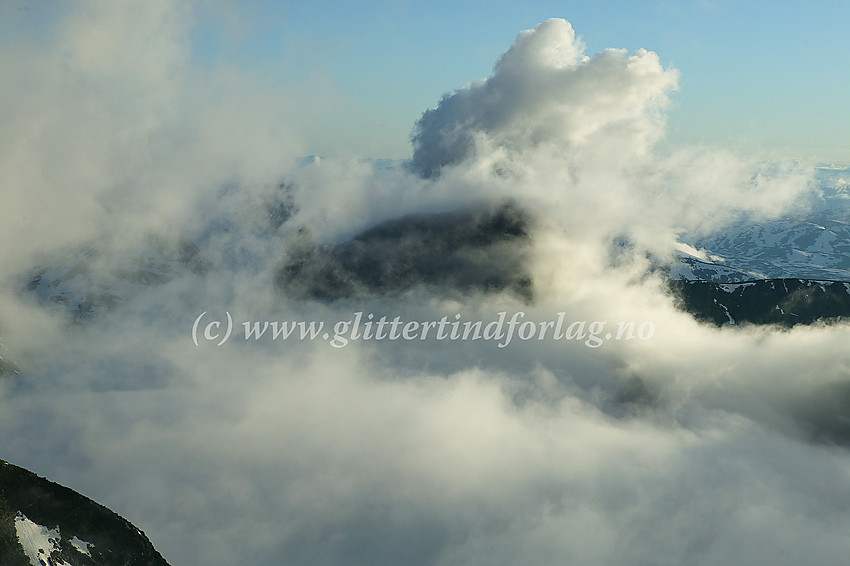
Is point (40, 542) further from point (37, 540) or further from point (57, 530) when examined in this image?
point (57, 530)

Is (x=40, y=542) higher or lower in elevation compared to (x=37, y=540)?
lower

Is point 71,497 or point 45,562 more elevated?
point 71,497

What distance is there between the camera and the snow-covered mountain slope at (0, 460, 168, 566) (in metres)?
102

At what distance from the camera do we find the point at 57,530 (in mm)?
107625

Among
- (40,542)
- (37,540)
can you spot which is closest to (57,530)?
(40,542)

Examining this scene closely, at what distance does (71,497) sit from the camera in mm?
114375

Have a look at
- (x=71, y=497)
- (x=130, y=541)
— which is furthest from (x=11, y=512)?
(x=130, y=541)

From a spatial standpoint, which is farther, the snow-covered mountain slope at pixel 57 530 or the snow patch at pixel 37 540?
the snow-covered mountain slope at pixel 57 530

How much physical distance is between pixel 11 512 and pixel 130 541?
80.3 feet

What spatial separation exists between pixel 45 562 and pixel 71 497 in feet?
53.3

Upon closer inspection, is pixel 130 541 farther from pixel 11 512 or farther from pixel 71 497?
pixel 11 512

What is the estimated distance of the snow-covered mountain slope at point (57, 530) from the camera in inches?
4003

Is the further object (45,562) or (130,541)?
(130,541)

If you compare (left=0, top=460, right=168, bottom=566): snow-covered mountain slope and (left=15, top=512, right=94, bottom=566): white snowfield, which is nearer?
(left=15, top=512, right=94, bottom=566): white snowfield
